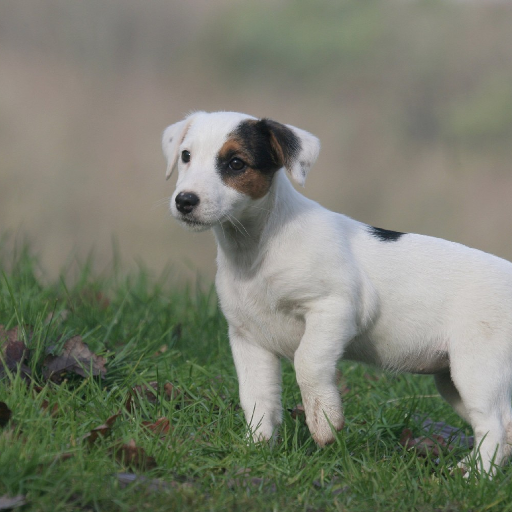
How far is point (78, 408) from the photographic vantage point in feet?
13.0

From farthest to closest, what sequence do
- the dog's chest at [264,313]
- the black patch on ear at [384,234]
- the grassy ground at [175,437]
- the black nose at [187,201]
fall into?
the black patch on ear at [384,234]
the dog's chest at [264,313]
the black nose at [187,201]
the grassy ground at [175,437]

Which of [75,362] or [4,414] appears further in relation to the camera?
[75,362]

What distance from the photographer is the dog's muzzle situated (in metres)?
3.69

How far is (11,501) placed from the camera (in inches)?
107

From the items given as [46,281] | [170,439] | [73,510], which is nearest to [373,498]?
[170,439]

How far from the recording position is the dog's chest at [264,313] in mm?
4070

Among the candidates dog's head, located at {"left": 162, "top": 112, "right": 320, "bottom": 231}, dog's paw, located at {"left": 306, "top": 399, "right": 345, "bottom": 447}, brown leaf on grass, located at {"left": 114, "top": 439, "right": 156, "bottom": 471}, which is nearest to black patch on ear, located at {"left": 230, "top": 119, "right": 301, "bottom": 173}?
dog's head, located at {"left": 162, "top": 112, "right": 320, "bottom": 231}

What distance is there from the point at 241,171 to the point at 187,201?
40 cm

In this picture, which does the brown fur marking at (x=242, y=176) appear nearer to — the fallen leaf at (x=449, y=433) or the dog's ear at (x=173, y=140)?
the dog's ear at (x=173, y=140)

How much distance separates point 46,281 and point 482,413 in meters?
3.57

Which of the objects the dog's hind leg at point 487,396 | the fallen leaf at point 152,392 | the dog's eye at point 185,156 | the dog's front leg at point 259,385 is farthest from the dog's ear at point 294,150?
the fallen leaf at point 152,392

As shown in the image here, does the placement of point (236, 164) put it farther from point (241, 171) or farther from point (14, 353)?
point (14, 353)

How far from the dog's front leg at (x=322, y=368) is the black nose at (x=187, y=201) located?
83cm

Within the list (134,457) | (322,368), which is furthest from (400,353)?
(134,457)
